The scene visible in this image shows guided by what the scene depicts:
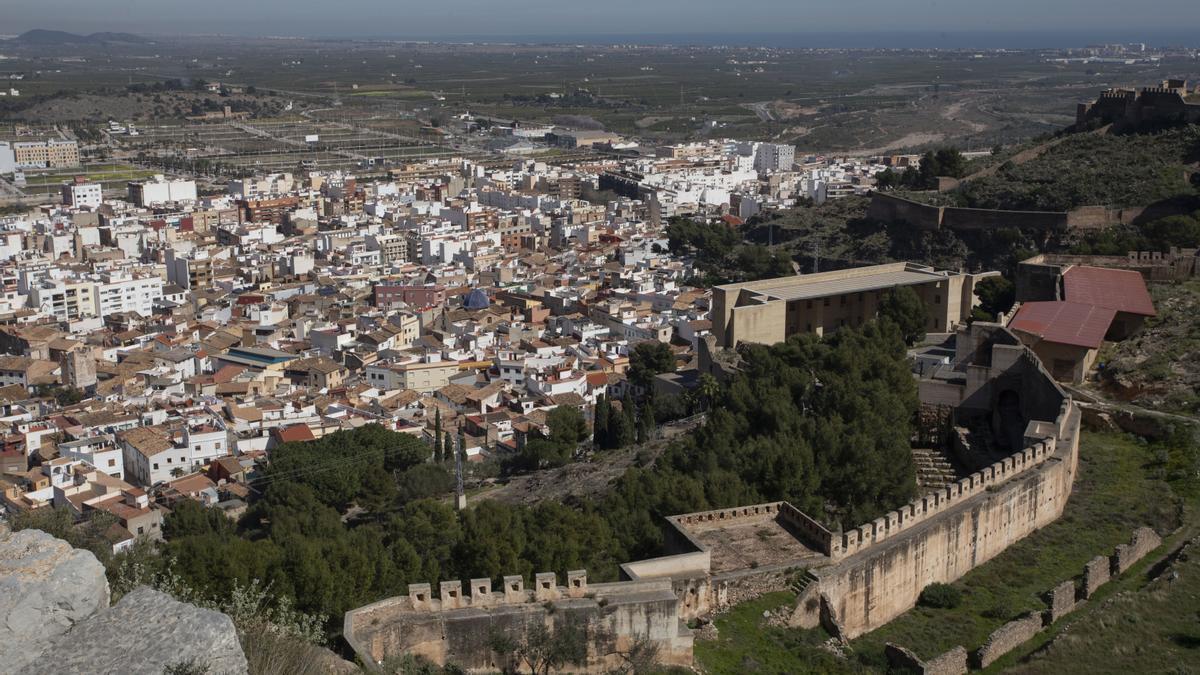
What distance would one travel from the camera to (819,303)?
67.1 feet

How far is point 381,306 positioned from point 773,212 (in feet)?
49.8

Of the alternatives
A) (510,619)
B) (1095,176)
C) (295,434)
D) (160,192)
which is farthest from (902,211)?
(160,192)

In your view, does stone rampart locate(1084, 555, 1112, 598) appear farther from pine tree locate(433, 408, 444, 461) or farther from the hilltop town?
pine tree locate(433, 408, 444, 461)

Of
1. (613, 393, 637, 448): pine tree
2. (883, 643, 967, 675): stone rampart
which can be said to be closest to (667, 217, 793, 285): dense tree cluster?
(613, 393, 637, 448): pine tree

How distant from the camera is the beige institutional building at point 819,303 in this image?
1970cm

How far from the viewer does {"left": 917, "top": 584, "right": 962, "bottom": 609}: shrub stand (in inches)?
415

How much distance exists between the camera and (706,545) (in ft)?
32.2

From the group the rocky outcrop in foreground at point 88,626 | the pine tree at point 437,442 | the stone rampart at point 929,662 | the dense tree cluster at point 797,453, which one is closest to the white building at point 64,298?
the pine tree at point 437,442

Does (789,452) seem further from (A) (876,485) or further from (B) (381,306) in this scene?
(B) (381,306)

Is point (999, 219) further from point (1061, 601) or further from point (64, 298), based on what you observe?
point (64, 298)

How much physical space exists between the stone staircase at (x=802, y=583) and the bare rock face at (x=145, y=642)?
5.34 metres

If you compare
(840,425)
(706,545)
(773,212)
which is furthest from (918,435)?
(773,212)

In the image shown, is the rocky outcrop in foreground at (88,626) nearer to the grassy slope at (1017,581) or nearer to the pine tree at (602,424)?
the grassy slope at (1017,581)

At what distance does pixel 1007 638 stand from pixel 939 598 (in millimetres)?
1098
